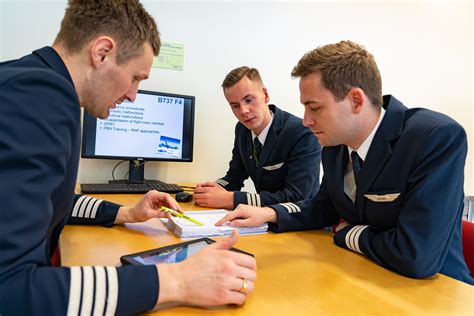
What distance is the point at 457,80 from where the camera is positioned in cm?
282

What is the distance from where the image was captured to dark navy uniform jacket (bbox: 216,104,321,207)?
5.12 ft

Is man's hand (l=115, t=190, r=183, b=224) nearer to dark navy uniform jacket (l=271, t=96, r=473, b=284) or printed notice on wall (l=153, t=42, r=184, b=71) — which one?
dark navy uniform jacket (l=271, t=96, r=473, b=284)

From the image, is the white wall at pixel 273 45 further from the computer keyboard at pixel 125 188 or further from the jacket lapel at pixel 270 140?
the jacket lapel at pixel 270 140

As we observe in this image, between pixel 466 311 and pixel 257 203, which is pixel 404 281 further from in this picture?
pixel 257 203

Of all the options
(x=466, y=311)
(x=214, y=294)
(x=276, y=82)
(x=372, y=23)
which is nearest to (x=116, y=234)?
(x=214, y=294)

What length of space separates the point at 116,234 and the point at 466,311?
882 mm

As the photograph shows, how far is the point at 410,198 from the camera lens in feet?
2.98

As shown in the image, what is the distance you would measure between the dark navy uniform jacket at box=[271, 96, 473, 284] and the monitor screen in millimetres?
1008

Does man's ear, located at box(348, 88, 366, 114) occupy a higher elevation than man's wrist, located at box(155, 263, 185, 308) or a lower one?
higher

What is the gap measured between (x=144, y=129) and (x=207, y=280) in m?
1.44

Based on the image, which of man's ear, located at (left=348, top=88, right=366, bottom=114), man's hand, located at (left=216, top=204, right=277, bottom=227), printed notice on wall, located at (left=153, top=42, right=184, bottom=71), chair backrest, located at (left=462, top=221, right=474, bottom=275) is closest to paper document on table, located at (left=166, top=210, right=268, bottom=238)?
man's hand, located at (left=216, top=204, right=277, bottom=227)

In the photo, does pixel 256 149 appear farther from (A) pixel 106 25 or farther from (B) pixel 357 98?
(A) pixel 106 25

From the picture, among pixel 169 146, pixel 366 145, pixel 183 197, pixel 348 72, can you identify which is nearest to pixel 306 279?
pixel 366 145

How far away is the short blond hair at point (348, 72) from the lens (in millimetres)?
1096
